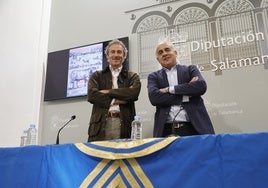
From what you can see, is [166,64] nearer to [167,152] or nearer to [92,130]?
[92,130]

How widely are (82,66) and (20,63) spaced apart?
78 centimetres

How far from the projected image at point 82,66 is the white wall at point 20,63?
0.43 metres

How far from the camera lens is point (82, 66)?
3207mm

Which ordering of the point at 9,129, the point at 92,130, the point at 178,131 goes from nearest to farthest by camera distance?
the point at 178,131 → the point at 92,130 → the point at 9,129

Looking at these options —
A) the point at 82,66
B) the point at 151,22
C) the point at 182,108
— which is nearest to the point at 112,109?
the point at 182,108

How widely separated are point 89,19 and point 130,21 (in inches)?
21.8

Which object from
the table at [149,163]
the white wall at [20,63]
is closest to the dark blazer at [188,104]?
the table at [149,163]

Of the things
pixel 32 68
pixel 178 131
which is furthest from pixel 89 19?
pixel 178 131

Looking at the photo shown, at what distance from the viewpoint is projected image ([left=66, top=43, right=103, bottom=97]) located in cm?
312

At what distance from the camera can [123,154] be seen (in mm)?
1366

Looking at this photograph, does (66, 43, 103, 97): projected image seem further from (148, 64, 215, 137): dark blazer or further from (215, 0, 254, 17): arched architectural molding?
(215, 0, 254, 17): arched architectural molding

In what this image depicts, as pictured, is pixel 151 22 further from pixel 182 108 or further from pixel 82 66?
pixel 182 108

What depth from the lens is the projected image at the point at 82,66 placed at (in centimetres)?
312

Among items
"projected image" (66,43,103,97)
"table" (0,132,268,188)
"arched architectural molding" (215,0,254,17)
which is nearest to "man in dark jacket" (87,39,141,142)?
"table" (0,132,268,188)
